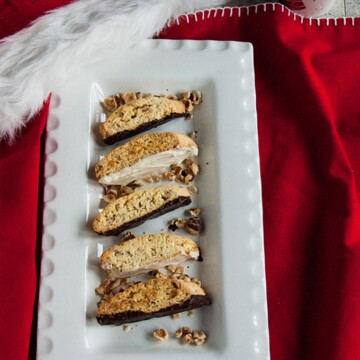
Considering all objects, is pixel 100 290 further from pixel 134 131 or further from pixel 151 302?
pixel 134 131

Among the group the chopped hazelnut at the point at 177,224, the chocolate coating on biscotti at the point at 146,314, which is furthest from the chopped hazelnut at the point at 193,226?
the chocolate coating on biscotti at the point at 146,314

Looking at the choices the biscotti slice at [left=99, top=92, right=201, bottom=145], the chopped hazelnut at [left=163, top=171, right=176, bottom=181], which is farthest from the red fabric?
the chopped hazelnut at [left=163, top=171, right=176, bottom=181]

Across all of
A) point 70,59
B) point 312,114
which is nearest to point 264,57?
point 312,114

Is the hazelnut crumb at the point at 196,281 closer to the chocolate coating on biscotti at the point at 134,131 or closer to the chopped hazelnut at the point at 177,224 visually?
the chopped hazelnut at the point at 177,224

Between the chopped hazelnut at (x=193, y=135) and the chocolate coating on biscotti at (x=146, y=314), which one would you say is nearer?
the chocolate coating on biscotti at (x=146, y=314)

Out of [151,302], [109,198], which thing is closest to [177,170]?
[109,198]

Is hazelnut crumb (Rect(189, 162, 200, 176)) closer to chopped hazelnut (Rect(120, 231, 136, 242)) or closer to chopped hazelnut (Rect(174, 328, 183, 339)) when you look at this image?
chopped hazelnut (Rect(120, 231, 136, 242))
